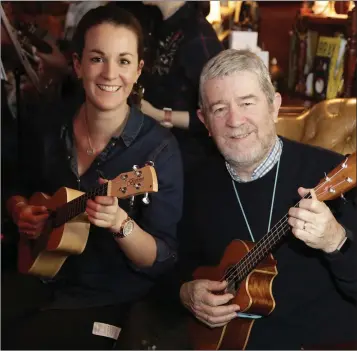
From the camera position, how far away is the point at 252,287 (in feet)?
4.16

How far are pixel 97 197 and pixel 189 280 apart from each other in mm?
323

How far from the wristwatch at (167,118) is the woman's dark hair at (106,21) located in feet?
0.47

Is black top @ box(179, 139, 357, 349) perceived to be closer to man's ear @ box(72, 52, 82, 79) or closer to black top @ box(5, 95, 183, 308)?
black top @ box(5, 95, 183, 308)


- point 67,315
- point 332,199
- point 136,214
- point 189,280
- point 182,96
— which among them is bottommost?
point 67,315

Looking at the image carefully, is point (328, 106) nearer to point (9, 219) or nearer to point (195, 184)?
point (195, 184)

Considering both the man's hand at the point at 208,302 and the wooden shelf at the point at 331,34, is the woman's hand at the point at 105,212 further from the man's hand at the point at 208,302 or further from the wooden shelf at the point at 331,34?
the wooden shelf at the point at 331,34

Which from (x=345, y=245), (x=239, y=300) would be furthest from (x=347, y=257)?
(x=239, y=300)

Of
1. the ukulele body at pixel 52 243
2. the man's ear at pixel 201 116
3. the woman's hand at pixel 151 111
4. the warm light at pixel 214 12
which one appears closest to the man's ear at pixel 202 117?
the man's ear at pixel 201 116

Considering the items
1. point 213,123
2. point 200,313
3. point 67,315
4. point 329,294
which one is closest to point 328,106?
point 213,123

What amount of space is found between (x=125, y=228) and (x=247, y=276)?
297 mm

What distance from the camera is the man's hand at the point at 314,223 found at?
43.7 inches

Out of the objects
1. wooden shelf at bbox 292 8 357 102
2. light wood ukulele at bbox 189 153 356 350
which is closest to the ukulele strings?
light wood ukulele at bbox 189 153 356 350

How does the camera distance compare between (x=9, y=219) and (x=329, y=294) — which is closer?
(x=329, y=294)

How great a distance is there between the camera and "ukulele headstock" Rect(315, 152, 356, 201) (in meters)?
1.10
